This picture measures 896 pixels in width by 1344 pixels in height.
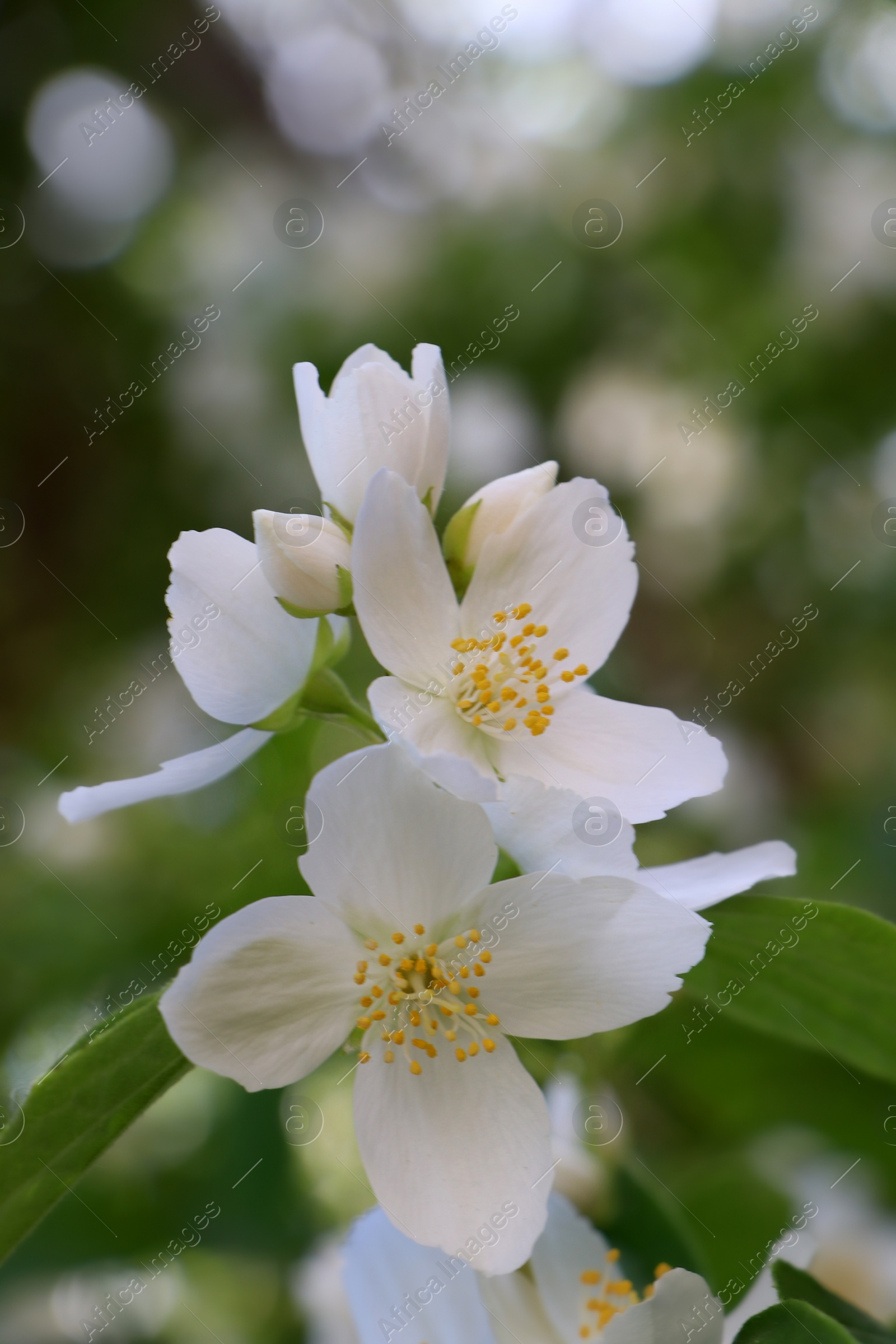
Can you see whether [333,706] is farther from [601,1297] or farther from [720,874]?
[601,1297]

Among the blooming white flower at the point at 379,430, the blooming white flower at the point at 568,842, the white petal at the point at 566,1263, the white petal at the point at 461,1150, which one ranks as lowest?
the white petal at the point at 566,1263

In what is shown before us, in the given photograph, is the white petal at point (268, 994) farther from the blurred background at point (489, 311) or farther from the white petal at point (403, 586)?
the blurred background at point (489, 311)

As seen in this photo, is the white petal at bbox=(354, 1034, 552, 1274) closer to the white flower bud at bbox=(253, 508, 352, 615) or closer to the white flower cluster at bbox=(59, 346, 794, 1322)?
the white flower cluster at bbox=(59, 346, 794, 1322)

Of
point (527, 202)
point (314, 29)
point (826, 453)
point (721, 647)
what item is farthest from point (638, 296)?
point (314, 29)

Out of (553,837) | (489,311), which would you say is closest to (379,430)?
(553,837)

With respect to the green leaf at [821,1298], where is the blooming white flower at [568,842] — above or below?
above

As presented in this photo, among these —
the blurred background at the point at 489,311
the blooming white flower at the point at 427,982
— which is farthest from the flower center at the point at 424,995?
the blurred background at the point at 489,311

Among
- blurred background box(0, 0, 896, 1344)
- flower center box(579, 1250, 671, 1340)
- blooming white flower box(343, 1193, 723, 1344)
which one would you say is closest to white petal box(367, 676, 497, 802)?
blooming white flower box(343, 1193, 723, 1344)
